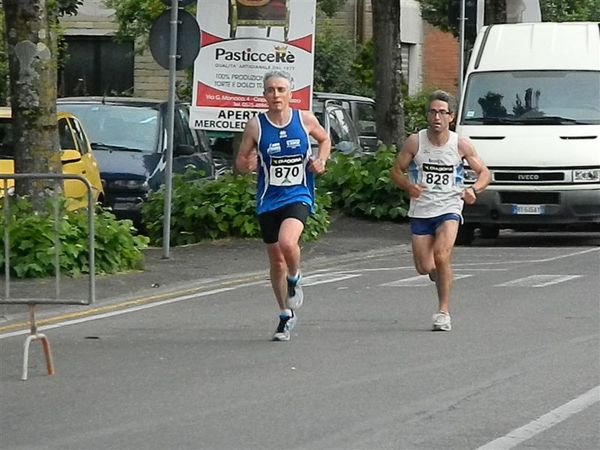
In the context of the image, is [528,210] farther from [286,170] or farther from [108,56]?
[108,56]

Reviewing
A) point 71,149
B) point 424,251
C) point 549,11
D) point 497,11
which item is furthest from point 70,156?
point 549,11

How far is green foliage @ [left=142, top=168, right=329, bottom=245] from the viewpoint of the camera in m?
19.1

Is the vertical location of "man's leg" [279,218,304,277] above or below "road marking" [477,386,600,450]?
above

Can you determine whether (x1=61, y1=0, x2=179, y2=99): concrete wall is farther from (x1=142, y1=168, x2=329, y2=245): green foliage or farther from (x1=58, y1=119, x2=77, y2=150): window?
(x1=142, y1=168, x2=329, y2=245): green foliage

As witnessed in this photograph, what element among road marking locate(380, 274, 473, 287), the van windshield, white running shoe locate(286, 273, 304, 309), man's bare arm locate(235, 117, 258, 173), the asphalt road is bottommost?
the asphalt road

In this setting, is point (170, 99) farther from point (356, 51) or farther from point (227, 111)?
point (356, 51)

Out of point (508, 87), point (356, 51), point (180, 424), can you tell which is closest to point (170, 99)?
point (508, 87)

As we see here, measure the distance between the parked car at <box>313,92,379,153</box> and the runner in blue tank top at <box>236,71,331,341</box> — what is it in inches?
597

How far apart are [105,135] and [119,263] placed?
6370mm

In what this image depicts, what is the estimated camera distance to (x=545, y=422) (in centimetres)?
832

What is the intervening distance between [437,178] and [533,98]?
8934 millimetres

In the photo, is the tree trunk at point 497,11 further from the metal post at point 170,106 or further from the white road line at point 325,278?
the white road line at point 325,278

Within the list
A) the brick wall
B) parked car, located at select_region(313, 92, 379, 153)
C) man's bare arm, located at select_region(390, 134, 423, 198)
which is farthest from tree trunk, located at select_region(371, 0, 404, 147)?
the brick wall

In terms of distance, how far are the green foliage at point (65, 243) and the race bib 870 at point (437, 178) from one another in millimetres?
2748
